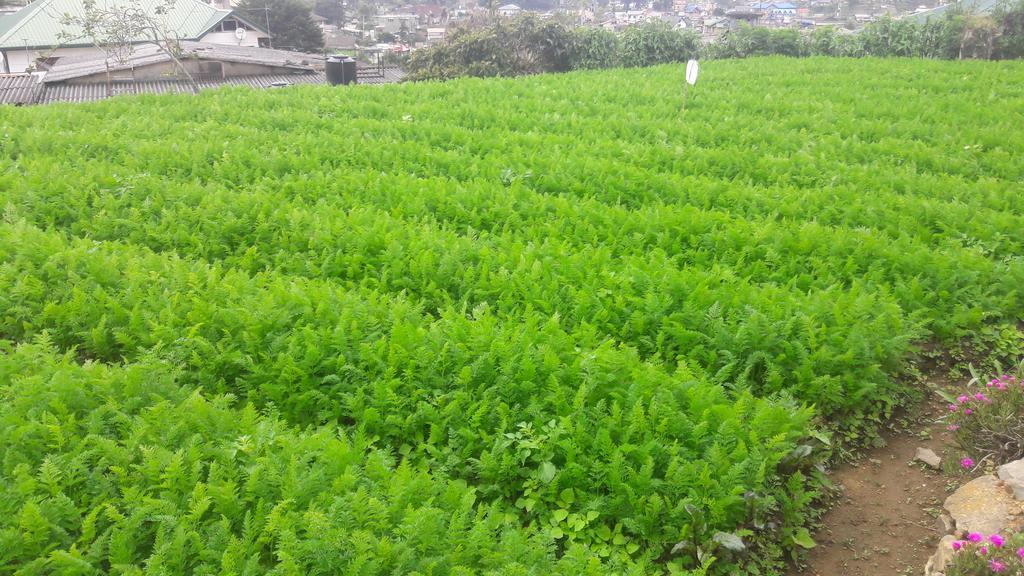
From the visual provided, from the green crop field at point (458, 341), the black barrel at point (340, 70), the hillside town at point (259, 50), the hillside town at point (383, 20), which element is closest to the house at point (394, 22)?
the hillside town at point (383, 20)

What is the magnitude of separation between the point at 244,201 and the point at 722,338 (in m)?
5.41

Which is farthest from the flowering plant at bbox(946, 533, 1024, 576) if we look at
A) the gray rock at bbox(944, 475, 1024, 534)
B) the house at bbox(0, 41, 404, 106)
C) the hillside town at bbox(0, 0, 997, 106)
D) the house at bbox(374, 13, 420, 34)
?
the house at bbox(374, 13, 420, 34)

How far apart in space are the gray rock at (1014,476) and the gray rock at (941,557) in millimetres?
489

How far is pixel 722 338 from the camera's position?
575cm

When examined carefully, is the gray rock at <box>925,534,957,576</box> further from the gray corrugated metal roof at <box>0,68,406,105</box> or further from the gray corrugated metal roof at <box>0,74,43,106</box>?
the gray corrugated metal roof at <box>0,74,43,106</box>

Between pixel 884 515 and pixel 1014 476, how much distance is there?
786 mm

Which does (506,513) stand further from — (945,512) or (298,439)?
(945,512)

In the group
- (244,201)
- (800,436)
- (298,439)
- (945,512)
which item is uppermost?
(244,201)

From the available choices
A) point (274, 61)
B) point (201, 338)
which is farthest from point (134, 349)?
point (274, 61)

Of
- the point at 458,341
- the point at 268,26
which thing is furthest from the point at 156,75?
the point at 458,341

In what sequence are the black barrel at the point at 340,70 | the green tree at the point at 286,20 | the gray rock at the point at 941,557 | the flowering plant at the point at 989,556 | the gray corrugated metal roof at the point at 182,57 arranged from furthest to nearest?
the green tree at the point at 286,20 → the gray corrugated metal roof at the point at 182,57 → the black barrel at the point at 340,70 → the gray rock at the point at 941,557 → the flowering plant at the point at 989,556

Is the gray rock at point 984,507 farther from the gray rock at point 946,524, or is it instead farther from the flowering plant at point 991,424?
the flowering plant at point 991,424

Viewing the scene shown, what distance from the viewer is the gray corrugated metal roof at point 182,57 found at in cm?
2953

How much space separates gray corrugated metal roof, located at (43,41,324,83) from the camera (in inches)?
1163
